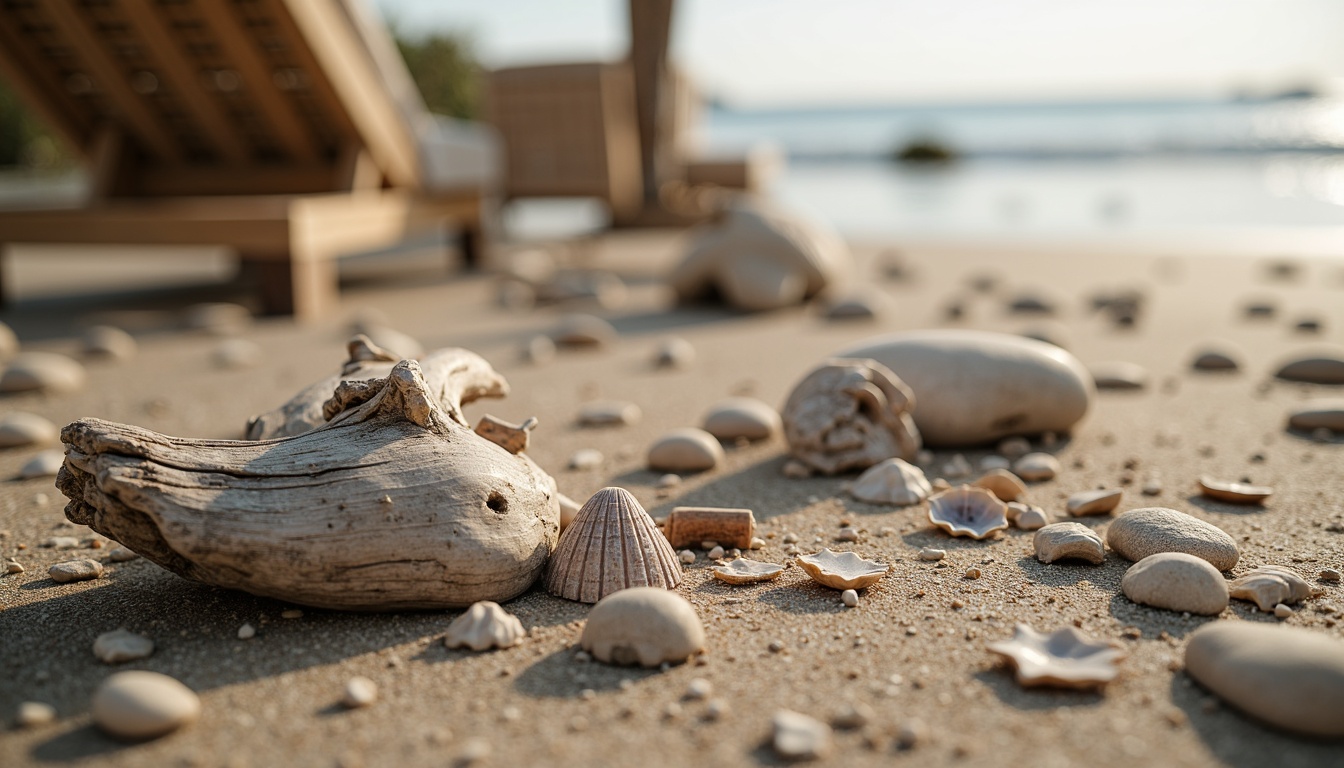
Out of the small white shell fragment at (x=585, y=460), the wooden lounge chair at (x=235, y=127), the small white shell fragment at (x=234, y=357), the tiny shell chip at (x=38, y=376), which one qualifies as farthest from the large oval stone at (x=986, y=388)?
the wooden lounge chair at (x=235, y=127)

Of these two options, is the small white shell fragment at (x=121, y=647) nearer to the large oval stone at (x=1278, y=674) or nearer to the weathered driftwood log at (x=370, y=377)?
the weathered driftwood log at (x=370, y=377)

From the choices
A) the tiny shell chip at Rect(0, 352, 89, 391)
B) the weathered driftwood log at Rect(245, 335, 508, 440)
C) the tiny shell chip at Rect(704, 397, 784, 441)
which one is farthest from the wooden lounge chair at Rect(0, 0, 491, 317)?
the tiny shell chip at Rect(704, 397, 784, 441)

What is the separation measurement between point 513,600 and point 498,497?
0.24 m

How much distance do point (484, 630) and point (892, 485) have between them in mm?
1377

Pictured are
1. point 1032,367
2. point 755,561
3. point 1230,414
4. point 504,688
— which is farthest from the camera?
point 1230,414

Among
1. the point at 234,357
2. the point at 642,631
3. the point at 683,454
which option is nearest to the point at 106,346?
the point at 234,357

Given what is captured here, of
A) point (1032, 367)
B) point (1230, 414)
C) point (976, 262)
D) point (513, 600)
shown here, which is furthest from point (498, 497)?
point (976, 262)

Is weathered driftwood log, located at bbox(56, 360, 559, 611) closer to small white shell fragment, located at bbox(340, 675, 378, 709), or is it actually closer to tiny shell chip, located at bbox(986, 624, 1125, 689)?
small white shell fragment, located at bbox(340, 675, 378, 709)

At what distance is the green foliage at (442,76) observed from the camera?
21.8 metres

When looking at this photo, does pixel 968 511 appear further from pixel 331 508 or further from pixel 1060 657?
pixel 331 508

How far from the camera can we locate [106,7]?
6109 mm

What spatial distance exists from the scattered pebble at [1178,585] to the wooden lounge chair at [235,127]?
16.2ft

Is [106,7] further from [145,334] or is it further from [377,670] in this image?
[377,670]

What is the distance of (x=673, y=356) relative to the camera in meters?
4.91
